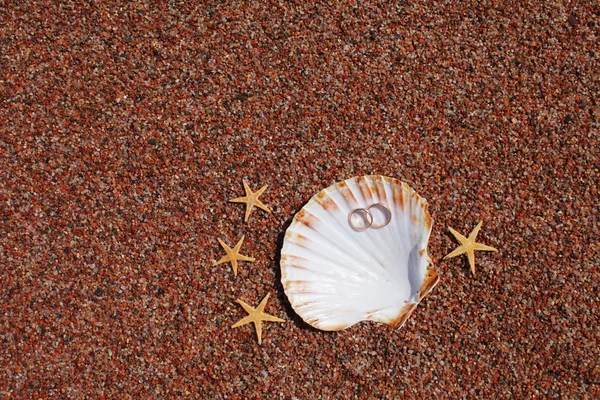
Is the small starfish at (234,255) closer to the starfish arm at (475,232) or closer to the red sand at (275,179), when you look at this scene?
the red sand at (275,179)

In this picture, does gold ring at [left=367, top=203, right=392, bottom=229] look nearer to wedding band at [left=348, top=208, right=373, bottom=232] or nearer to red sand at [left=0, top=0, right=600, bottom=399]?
wedding band at [left=348, top=208, right=373, bottom=232]

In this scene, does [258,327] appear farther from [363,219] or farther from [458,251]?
[458,251]

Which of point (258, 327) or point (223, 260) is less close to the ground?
point (223, 260)

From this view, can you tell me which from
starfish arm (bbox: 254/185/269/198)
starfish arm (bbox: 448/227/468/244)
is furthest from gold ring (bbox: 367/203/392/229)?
starfish arm (bbox: 254/185/269/198)

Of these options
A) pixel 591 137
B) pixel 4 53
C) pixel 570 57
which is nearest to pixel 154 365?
pixel 4 53

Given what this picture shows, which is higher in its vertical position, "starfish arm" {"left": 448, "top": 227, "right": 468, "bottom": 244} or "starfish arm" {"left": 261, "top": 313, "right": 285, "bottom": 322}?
"starfish arm" {"left": 448, "top": 227, "right": 468, "bottom": 244}

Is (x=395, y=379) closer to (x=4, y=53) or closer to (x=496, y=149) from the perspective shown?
(x=496, y=149)

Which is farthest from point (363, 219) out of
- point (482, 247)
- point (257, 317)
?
point (257, 317)
